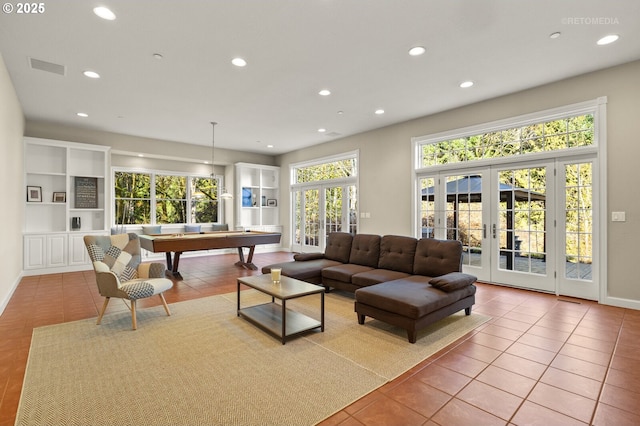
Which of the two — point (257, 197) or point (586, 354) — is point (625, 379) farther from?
point (257, 197)

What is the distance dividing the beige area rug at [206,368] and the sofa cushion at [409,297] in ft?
0.93

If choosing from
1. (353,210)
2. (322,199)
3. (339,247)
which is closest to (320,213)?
(322,199)

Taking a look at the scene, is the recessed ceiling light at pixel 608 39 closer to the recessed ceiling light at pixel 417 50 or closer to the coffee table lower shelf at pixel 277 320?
the recessed ceiling light at pixel 417 50

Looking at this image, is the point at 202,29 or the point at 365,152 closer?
the point at 202,29

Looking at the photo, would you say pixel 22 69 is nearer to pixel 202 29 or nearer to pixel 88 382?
pixel 202 29

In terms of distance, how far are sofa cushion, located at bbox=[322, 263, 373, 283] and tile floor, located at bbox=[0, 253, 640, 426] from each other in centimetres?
155

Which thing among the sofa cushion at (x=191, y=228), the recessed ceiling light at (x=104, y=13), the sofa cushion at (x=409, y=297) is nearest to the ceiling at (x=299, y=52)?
the recessed ceiling light at (x=104, y=13)

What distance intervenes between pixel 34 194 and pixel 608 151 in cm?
947

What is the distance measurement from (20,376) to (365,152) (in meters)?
6.30

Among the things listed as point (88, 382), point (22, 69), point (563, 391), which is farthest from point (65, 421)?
point (22, 69)

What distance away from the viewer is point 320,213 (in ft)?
27.8

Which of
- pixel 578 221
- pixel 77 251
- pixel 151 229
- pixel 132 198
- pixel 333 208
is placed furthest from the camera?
pixel 333 208

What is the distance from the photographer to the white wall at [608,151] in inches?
151

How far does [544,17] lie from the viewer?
292 cm
